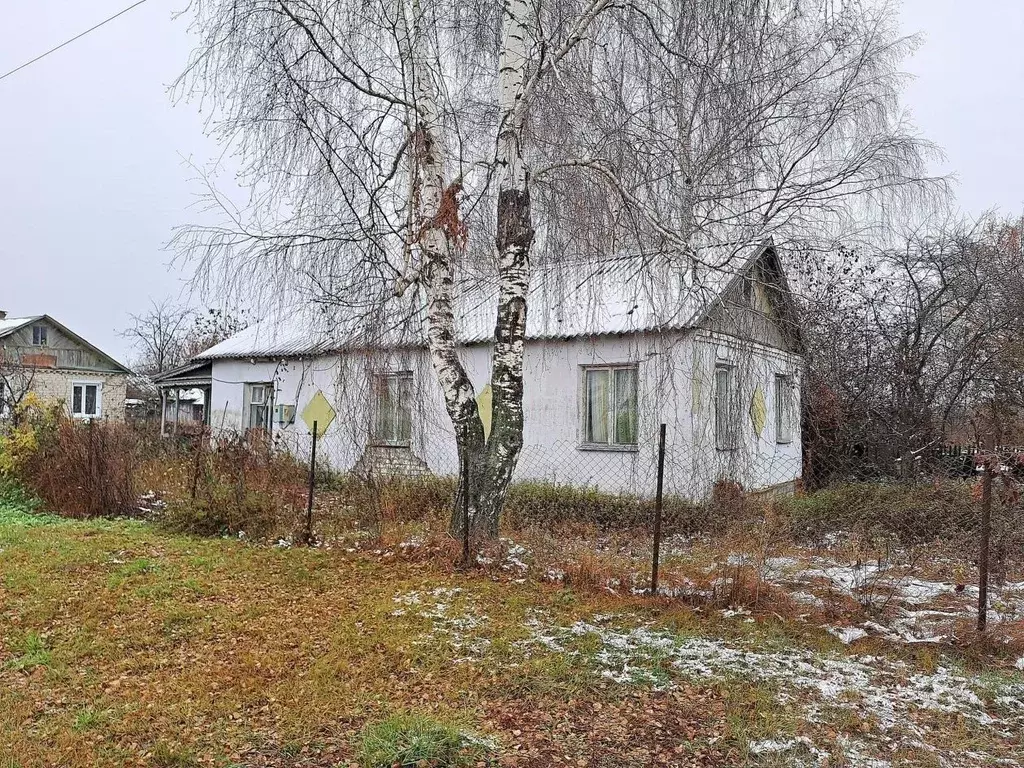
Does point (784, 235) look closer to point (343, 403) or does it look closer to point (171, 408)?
point (343, 403)

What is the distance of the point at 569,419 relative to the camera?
12.1 m

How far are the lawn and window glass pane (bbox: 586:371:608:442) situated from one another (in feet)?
19.5

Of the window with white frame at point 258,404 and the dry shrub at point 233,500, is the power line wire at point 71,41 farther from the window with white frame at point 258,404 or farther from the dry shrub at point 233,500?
the window with white frame at point 258,404

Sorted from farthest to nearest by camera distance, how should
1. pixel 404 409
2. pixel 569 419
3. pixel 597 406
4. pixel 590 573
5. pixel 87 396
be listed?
1. pixel 87 396
2. pixel 569 419
3. pixel 597 406
4. pixel 404 409
5. pixel 590 573

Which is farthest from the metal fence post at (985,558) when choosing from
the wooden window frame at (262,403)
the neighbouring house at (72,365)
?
the neighbouring house at (72,365)

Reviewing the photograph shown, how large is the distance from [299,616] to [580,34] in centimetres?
575

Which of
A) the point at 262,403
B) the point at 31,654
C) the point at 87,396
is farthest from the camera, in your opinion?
the point at 87,396

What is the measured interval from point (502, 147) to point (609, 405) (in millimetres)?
5710

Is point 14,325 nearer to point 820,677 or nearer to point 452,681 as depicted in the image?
point 452,681

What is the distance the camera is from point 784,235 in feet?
23.5

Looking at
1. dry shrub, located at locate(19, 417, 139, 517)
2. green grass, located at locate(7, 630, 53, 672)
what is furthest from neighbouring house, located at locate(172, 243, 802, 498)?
green grass, located at locate(7, 630, 53, 672)

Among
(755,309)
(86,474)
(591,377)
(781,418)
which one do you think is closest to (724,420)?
(755,309)

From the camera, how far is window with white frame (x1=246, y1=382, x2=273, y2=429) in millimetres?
Answer: 16719

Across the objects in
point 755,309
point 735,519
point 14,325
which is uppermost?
point 14,325
